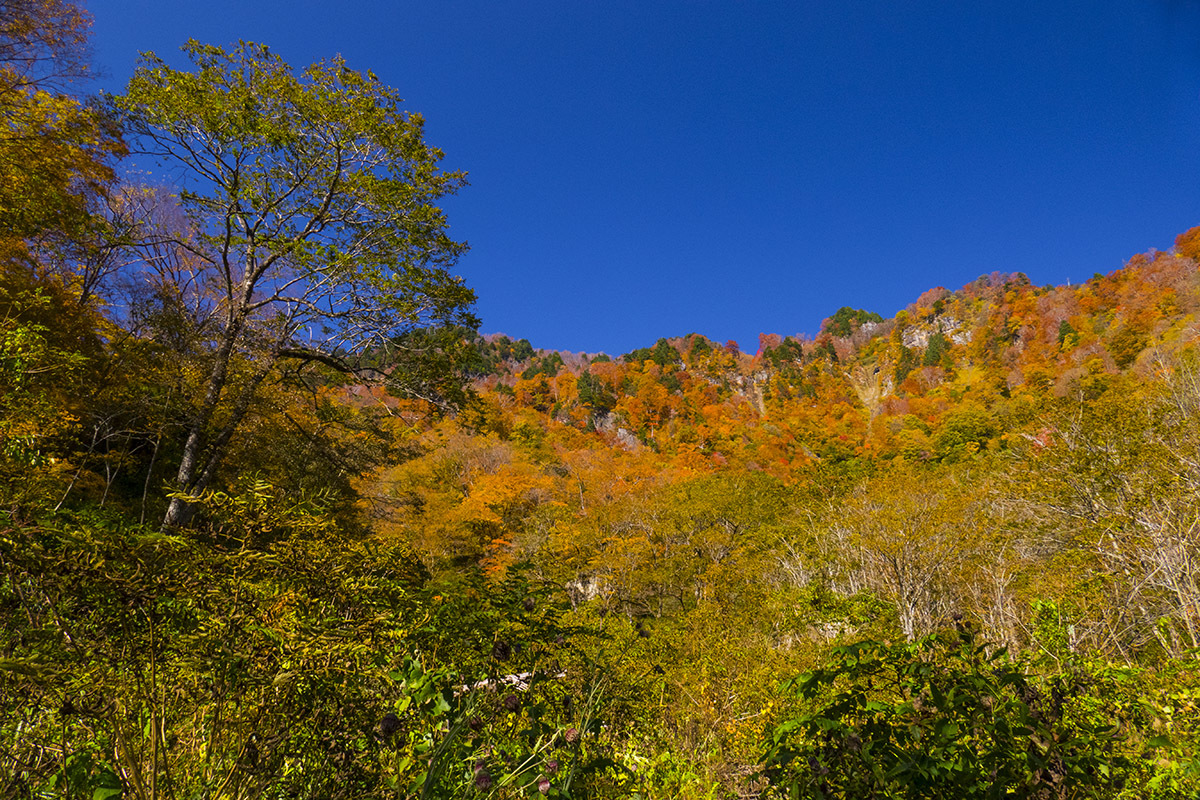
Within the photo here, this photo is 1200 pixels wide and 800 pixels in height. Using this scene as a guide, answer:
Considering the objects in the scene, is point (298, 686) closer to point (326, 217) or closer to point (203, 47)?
point (326, 217)

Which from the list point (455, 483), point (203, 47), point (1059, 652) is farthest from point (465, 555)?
point (1059, 652)

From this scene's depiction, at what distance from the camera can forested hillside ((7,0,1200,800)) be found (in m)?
1.62

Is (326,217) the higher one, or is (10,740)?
(326,217)

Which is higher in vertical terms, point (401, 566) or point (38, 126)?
point (38, 126)

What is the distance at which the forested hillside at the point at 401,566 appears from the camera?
1625mm

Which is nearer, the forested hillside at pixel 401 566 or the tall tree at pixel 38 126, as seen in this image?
the forested hillside at pixel 401 566

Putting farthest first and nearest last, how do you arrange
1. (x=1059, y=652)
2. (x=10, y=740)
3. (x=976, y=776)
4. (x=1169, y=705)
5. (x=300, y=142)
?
(x=300, y=142), (x=1059, y=652), (x=1169, y=705), (x=976, y=776), (x=10, y=740)

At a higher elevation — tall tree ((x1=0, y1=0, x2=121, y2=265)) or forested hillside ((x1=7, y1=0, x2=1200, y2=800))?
tall tree ((x1=0, y1=0, x2=121, y2=265))

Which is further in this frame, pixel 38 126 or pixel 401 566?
pixel 38 126

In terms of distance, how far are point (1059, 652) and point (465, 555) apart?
27.3 meters

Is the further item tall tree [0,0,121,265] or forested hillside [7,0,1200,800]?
tall tree [0,0,121,265]

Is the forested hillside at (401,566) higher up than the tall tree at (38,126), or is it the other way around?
the tall tree at (38,126)

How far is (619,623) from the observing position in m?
9.98

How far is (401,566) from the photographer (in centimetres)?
228
